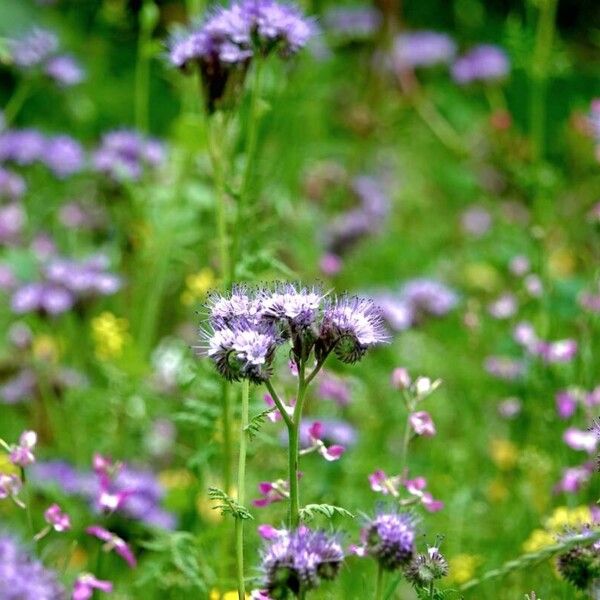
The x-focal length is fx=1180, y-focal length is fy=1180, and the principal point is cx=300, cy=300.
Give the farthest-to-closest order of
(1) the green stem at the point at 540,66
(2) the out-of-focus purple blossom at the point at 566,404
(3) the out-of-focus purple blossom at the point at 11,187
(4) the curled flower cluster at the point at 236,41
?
(3) the out-of-focus purple blossom at the point at 11,187 → (1) the green stem at the point at 540,66 → (2) the out-of-focus purple blossom at the point at 566,404 → (4) the curled flower cluster at the point at 236,41

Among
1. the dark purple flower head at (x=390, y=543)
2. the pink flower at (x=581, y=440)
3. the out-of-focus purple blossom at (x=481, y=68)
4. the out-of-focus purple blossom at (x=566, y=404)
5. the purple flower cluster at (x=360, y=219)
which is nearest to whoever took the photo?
the dark purple flower head at (x=390, y=543)

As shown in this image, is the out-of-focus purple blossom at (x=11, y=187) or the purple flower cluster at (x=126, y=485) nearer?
the purple flower cluster at (x=126, y=485)

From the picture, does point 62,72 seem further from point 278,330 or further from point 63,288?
point 278,330

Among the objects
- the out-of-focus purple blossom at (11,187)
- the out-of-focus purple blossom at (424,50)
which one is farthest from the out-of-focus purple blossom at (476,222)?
the out-of-focus purple blossom at (11,187)

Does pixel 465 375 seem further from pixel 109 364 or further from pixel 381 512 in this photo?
pixel 381 512

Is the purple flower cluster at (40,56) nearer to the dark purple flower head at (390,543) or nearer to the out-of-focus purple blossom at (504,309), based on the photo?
the out-of-focus purple blossom at (504,309)

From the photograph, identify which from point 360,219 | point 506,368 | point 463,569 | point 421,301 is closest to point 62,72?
point 360,219

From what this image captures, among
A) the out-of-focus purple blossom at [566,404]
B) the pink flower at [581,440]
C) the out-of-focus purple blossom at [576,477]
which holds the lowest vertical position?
the out-of-focus purple blossom at [576,477]
